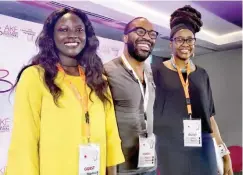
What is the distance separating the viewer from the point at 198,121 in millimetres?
1833

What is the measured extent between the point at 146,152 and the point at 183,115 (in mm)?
439

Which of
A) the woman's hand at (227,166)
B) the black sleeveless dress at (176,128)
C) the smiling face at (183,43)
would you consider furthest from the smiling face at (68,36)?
the woman's hand at (227,166)

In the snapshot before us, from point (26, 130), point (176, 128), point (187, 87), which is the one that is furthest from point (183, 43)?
point (26, 130)

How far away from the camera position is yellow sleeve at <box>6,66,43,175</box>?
109 cm

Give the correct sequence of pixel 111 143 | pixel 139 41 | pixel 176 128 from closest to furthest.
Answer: pixel 111 143 → pixel 139 41 → pixel 176 128

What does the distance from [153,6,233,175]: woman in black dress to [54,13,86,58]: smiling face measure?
0.71 metres

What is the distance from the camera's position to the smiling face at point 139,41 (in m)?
1.66

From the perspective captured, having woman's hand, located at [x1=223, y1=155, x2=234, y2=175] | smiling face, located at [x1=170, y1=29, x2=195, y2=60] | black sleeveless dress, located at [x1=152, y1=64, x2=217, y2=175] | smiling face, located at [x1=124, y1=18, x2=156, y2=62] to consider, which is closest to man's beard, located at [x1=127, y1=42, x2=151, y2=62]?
smiling face, located at [x1=124, y1=18, x2=156, y2=62]

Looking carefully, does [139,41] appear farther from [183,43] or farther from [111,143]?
[111,143]

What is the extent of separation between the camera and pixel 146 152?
1.53 metres

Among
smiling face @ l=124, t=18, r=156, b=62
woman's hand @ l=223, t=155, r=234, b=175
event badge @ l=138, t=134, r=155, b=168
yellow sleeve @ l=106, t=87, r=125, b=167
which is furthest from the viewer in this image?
woman's hand @ l=223, t=155, r=234, b=175

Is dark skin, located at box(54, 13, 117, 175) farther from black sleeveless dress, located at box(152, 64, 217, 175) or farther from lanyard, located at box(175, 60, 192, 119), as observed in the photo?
lanyard, located at box(175, 60, 192, 119)

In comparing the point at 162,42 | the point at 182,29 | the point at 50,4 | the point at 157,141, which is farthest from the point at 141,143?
the point at 162,42

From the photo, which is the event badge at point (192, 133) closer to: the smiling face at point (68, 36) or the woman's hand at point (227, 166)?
the woman's hand at point (227, 166)
